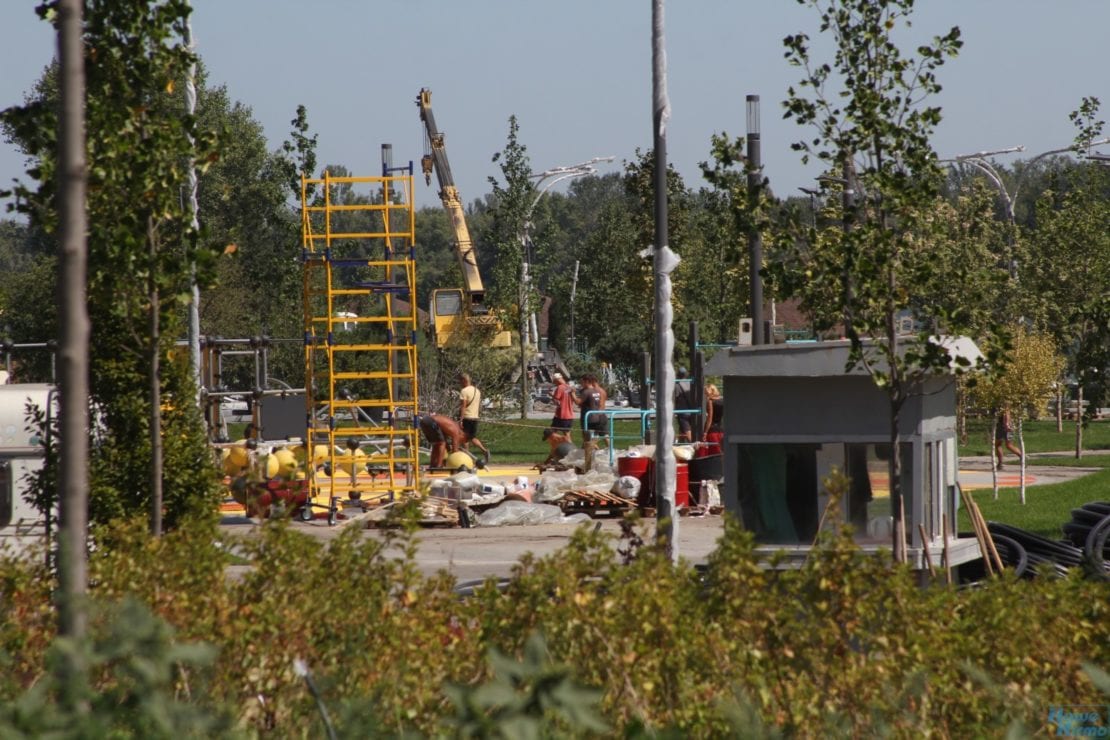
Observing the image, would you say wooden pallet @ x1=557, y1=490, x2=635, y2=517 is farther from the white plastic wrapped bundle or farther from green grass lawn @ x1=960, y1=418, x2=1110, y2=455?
green grass lawn @ x1=960, y1=418, x2=1110, y2=455

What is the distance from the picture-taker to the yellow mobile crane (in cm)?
3994

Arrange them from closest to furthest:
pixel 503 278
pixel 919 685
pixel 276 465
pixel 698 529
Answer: pixel 919 685 → pixel 698 529 → pixel 276 465 → pixel 503 278

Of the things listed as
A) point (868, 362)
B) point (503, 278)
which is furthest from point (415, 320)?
point (503, 278)

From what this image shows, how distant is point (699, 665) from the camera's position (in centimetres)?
519

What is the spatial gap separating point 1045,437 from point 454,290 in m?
18.0

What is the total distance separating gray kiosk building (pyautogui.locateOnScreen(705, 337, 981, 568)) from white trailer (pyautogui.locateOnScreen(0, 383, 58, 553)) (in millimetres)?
7429

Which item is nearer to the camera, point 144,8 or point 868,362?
point 144,8

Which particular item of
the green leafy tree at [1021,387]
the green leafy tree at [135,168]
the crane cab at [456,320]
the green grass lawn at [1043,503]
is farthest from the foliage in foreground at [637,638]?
the crane cab at [456,320]

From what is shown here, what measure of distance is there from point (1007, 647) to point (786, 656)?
0.78m

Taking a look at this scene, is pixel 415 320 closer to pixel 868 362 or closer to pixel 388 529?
pixel 868 362

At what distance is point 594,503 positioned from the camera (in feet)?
66.6

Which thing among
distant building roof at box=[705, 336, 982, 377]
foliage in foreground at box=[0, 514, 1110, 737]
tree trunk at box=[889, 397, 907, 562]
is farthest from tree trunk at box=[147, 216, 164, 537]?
tree trunk at box=[889, 397, 907, 562]

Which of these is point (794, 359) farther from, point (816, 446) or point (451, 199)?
point (451, 199)

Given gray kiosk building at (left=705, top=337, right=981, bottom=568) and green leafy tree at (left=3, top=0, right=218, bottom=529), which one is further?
gray kiosk building at (left=705, top=337, right=981, bottom=568)
